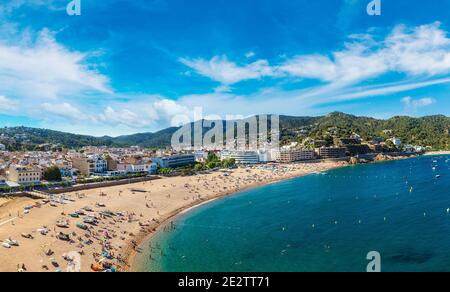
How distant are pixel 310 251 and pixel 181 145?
156354 millimetres

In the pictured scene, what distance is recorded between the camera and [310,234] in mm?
37094

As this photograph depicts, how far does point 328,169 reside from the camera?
110 m

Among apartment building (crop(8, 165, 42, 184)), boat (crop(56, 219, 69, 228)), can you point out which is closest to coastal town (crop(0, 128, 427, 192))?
apartment building (crop(8, 165, 42, 184))

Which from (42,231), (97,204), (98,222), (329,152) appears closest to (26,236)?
(42,231)

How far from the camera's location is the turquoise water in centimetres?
2898

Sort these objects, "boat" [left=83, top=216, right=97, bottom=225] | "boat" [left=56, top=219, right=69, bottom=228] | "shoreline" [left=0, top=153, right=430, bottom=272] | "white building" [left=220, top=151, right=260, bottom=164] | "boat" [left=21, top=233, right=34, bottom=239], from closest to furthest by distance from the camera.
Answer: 1. "shoreline" [left=0, top=153, right=430, bottom=272]
2. "boat" [left=21, top=233, right=34, bottom=239]
3. "boat" [left=56, top=219, right=69, bottom=228]
4. "boat" [left=83, top=216, right=97, bottom=225]
5. "white building" [left=220, top=151, right=260, bottom=164]

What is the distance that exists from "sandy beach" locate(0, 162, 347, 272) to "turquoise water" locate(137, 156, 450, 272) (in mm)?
2763

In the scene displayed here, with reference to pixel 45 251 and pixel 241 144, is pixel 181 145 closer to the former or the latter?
pixel 241 144

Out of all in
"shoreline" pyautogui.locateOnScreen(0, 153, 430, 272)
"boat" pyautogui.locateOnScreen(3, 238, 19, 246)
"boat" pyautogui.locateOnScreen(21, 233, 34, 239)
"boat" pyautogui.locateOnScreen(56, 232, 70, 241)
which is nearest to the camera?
"shoreline" pyautogui.locateOnScreen(0, 153, 430, 272)

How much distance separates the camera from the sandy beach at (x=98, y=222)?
28.0m

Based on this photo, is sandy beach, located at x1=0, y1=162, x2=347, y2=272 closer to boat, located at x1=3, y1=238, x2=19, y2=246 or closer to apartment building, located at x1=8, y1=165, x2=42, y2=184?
boat, located at x1=3, y1=238, x2=19, y2=246

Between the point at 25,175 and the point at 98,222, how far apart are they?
27373 millimetres

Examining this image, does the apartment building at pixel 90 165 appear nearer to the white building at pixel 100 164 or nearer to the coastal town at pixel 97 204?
the white building at pixel 100 164

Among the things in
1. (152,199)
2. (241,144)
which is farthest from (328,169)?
(152,199)
